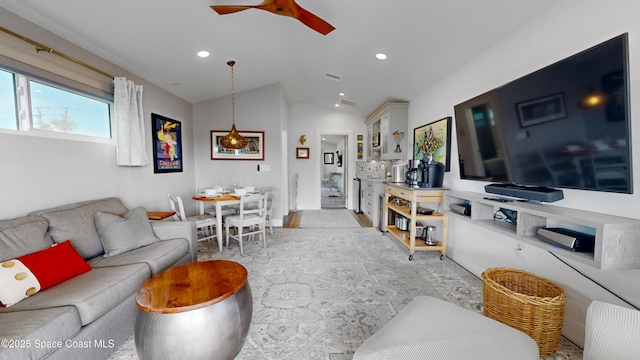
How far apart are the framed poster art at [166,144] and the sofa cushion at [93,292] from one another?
7.09 feet

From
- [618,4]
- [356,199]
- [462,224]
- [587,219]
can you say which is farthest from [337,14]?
[356,199]

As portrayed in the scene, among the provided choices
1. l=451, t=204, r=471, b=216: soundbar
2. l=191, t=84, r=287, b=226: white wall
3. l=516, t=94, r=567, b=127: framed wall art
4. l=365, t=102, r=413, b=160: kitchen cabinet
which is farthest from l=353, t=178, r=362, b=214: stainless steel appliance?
l=516, t=94, r=567, b=127: framed wall art

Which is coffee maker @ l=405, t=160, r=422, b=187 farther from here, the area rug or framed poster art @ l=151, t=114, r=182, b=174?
framed poster art @ l=151, t=114, r=182, b=174

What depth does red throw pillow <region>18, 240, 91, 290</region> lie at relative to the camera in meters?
1.53

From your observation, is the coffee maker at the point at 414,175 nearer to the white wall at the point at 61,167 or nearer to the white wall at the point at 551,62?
the white wall at the point at 551,62

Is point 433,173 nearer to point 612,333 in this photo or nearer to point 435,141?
point 435,141

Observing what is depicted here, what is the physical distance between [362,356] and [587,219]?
4.52 feet

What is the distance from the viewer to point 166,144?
3852 mm

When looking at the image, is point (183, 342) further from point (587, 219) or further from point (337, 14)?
point (337, 14)

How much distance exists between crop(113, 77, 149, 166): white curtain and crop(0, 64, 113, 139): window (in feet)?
0.44

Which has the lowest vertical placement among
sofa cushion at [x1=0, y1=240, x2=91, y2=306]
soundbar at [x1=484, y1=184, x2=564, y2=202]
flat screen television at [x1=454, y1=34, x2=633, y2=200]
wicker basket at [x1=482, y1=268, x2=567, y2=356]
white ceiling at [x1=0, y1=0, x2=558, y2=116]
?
wicker basket at [x1=482, y1=268, x2=567, y2=356]

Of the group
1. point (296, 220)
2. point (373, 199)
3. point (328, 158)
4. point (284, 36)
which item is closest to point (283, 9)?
point (284, 36)

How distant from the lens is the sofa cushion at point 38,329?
3.59 feet

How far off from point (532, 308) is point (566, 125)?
1.12 meters
